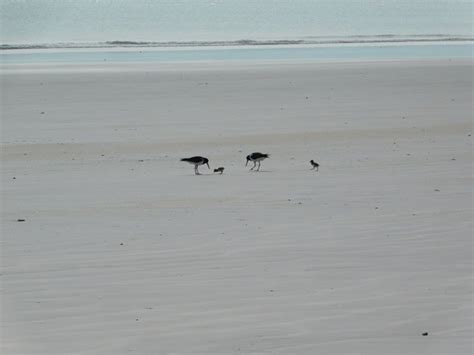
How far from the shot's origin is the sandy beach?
6.72 meters

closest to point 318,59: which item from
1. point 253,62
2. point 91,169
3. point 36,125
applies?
point 253,62

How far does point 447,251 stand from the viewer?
856 cm

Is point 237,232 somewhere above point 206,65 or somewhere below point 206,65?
below

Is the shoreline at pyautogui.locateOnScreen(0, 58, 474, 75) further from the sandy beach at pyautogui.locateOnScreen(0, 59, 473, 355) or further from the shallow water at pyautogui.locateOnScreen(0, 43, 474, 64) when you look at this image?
the sandy beach at pyautogui.locateOnScreen(0, 59, 473, 355)

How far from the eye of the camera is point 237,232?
362 inches

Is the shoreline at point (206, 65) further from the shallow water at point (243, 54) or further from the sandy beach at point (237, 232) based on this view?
the sandy beach at point (237, 232)

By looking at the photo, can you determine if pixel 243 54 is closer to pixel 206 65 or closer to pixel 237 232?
pixel 206 65

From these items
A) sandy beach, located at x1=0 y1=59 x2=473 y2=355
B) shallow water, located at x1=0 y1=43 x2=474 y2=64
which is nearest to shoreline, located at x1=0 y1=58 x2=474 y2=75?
shallow water, located at x1=0 y1=43 x2=474 y2=64

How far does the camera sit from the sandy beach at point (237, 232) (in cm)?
672

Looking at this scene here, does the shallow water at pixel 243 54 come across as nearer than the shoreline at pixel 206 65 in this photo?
No

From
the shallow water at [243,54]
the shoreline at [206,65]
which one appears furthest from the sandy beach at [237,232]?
the shallow water at [243,54]

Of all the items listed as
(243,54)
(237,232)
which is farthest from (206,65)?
(237,232)

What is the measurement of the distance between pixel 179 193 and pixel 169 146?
150 inches

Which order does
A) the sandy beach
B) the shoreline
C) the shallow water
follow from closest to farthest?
the sandy beach < the shoreline < the shallow water
